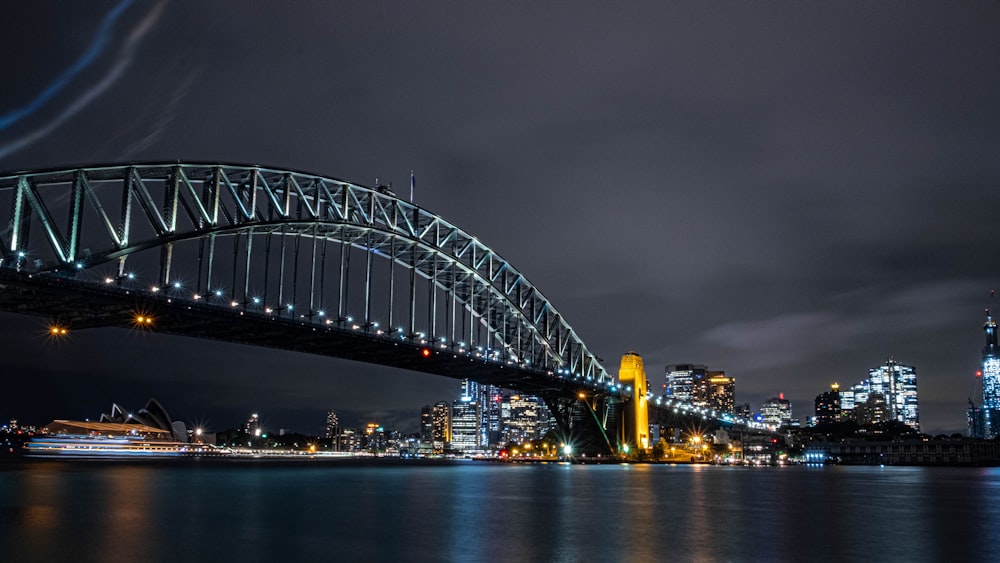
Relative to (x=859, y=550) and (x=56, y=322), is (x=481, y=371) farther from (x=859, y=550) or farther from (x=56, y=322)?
(x=859, y=550)

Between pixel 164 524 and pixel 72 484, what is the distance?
20.5 meters

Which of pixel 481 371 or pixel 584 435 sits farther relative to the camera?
pixel 584 435

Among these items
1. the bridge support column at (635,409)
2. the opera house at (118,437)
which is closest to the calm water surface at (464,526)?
the bridge support column at (635,409)

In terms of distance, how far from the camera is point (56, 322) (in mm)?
50656

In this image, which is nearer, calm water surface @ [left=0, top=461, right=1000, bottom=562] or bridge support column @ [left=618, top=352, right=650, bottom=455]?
calm water surface @ [left=0, top=461, right=1000, bottom=562]

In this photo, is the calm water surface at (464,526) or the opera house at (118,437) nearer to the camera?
the calm water surface at (464,526)

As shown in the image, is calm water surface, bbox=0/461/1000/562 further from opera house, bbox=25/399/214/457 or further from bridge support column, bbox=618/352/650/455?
opera house, bbox=25/399/214/457

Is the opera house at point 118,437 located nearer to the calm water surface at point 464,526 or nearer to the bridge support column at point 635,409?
the bridge support column at point 635,409

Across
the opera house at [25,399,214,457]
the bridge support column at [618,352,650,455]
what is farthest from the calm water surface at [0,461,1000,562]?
the opera house at [25,399,214,457]

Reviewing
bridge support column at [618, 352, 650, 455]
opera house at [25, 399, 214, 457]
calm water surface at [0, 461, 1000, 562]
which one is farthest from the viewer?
opera house at [25, 399, 214, 457]

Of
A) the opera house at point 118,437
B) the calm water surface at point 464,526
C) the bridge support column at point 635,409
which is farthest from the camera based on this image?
the opera house at point 118,437

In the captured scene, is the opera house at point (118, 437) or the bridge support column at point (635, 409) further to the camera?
the opera house at point (118, 437)

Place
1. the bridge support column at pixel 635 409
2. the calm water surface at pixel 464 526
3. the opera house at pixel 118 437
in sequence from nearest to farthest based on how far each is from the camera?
the calm water surface at pixel 464 526
the bridge support column at pixel 635 409
the opera house at pixel 118 437

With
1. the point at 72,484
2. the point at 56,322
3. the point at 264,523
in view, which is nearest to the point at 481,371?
the point at 56,322
